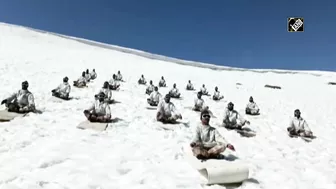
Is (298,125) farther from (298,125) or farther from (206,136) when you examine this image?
(206,136)

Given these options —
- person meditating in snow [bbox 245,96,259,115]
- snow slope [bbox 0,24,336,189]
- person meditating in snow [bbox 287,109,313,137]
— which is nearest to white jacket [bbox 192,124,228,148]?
snow slope [bbox 0,24,336,189]

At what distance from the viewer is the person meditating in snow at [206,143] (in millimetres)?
6734

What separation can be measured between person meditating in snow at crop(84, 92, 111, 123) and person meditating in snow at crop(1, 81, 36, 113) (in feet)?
7.19

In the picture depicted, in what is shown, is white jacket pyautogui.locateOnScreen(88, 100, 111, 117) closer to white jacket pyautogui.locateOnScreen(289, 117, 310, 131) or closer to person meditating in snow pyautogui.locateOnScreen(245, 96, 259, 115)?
white jacket pyautogui.locateOnScreen(289, 117, 310, 131)

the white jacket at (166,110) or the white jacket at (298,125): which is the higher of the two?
the white jacket at (166,110)

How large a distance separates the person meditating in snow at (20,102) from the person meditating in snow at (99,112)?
2.19 m

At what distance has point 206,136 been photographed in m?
7.20

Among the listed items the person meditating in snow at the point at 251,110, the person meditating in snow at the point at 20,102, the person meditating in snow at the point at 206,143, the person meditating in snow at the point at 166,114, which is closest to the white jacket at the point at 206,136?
the person meditating in snow at the point at 206,143

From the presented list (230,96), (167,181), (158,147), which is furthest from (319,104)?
(167,181)

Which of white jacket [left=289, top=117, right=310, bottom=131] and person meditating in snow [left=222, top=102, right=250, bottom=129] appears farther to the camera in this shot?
person meditating in snow [left=222, top=102, right=250, bottom=129]

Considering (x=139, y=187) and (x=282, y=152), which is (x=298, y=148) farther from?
(x=139, y=187)

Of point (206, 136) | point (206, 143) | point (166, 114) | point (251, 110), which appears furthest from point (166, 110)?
point (251, 110)

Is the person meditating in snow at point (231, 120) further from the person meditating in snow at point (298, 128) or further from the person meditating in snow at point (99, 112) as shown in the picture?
the person meditating in snow at point (99, 112)

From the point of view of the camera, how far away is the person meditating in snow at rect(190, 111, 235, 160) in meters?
6.73
